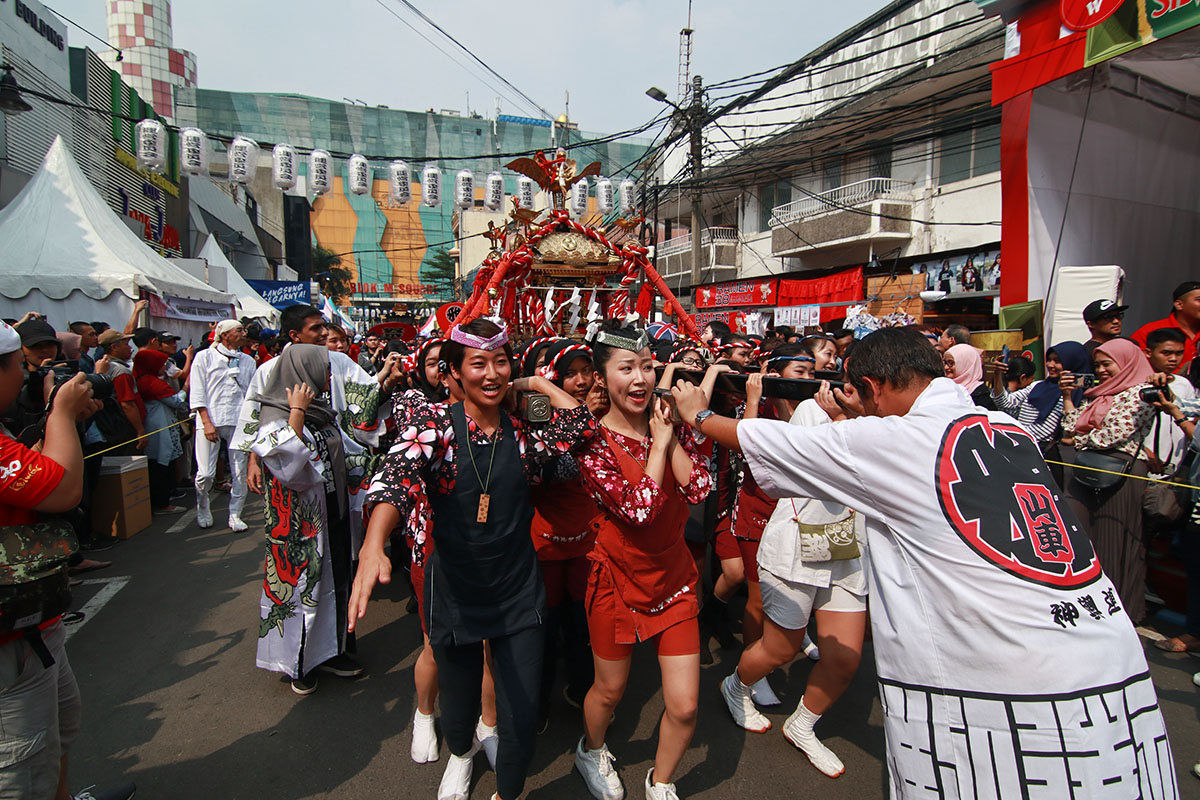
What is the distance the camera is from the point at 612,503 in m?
2.20

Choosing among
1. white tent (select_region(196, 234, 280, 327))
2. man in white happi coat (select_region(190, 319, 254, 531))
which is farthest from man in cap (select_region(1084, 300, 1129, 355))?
white tent (select_region(196, 234, 280, 327))

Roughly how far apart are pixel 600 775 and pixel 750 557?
122 centimetres

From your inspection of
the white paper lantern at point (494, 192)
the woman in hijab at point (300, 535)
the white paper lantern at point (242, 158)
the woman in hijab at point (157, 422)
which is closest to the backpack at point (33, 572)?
the woman in hijab at point (300, 535)

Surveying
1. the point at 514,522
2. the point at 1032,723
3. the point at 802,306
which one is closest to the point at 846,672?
the point at 1032,723

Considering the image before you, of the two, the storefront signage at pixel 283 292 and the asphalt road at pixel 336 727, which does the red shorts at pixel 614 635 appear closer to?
the asphalt road at pixel 336 727

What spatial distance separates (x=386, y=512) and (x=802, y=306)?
14.1 metres

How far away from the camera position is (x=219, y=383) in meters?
6.06

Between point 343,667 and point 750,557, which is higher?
point 750,557

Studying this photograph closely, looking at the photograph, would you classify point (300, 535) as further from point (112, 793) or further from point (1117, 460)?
point (1117, 460)

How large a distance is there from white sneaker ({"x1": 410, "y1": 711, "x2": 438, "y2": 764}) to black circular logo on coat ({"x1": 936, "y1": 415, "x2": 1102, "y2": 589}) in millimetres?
2336

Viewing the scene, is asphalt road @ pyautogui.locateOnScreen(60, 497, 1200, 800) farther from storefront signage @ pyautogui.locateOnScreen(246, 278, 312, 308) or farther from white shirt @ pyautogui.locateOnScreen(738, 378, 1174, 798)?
storefront signage @ pyautogui.locateOnScreen(246, 278, 312, 308)

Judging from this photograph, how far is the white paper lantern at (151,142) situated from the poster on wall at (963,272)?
51.2 feet

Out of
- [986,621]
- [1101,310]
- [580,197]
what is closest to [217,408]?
[986,621]

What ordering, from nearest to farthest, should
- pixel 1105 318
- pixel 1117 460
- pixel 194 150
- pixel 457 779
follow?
pixel 457 779 < pixel 1117 460 < pixel 1105 318 < pixel 194 150
